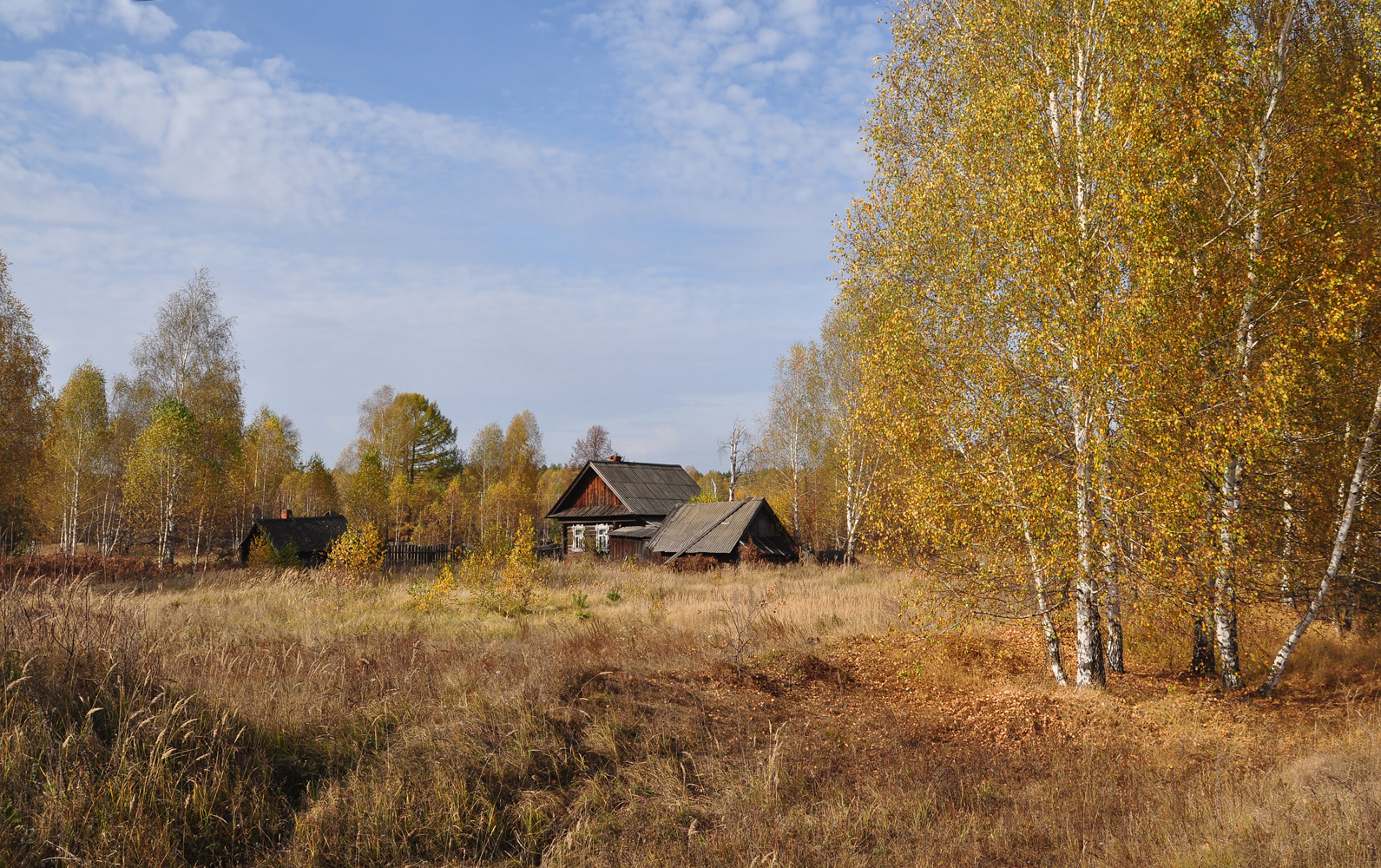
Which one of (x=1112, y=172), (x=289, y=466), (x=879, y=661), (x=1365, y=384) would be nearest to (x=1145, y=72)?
(x=1112, y=172)

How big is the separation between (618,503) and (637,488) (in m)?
1.16

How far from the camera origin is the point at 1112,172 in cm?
862

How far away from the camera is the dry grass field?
4953 mm

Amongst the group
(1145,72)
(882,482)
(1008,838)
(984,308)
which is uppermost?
(1145,72)

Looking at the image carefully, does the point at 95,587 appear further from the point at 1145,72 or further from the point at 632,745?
the point at 1145,72

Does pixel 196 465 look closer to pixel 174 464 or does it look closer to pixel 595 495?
pixel 174 464

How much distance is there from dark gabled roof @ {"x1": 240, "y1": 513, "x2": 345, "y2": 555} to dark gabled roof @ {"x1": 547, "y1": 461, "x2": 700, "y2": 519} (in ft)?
33.0

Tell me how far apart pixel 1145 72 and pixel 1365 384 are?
516 cm

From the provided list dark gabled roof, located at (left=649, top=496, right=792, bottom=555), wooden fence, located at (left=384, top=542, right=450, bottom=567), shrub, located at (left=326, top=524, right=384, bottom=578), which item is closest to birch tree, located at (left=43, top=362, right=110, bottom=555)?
wooden fence, located at (left=384, top=542, right=450, bottom=567)

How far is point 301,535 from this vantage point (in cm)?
3047

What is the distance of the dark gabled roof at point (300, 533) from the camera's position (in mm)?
29875

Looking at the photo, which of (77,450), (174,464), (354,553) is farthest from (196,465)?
(354,553)

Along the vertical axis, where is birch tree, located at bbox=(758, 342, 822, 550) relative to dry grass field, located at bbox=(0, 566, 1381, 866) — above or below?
above

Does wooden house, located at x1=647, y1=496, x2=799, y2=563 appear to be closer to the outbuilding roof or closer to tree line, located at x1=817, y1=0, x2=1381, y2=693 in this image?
the outbuilding roof
